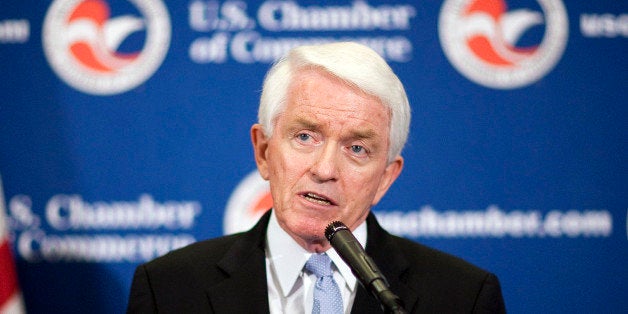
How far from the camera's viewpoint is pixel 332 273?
1733mm

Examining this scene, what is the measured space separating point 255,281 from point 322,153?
0.38 m

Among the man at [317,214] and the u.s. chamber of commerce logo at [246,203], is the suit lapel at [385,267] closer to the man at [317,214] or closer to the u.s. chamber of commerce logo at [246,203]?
the man at [317,214]

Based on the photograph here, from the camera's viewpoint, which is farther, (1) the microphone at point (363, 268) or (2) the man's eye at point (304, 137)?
(2) the man's eye at point (304, 137)

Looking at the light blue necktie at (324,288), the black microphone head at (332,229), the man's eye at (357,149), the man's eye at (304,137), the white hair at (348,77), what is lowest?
the light blue necktie at (324,288)

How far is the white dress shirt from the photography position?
1.73 metres

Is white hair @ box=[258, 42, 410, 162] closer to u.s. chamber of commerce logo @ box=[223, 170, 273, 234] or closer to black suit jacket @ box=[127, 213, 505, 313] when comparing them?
black suit jacket @ box=[127, 213, 505, 313]

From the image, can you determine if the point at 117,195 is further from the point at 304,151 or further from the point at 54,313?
the point at 304,151

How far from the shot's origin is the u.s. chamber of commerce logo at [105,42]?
2.56m

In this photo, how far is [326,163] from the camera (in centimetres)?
164

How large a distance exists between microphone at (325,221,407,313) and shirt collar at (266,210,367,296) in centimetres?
47

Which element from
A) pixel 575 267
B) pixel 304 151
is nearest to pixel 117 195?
pixel 304 151

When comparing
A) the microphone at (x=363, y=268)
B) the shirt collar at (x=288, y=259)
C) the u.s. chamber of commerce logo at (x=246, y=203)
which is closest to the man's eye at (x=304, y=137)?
the shirt collar at (x=288, y=259)

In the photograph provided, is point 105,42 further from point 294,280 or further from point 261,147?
point 294,280

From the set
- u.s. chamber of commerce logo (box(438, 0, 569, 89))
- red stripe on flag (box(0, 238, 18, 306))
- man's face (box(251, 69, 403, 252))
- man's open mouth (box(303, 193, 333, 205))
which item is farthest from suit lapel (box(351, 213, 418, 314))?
red stripe on flag (box(0, 238, 18, 306))
